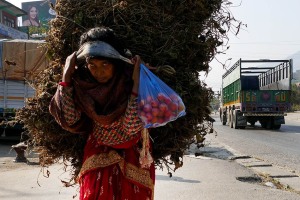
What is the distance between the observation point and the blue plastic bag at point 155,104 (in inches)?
85.7

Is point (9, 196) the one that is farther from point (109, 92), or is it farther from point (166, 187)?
point (109, 92)

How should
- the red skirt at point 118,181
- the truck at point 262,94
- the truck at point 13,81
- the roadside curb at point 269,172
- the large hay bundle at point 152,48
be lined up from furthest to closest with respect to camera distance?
the truck at point 262,94 → the truck at point 13,81 → the roadside curb at point 269,172 → the large hay bundle at point 152,48 → the red skirt at point 118,181

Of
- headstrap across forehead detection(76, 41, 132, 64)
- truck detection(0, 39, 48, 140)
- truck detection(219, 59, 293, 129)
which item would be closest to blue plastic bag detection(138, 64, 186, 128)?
headstrap across forehead detection(76, 41, 132, 64)

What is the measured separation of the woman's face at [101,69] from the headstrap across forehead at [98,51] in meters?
0.06

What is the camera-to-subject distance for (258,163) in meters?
7.79

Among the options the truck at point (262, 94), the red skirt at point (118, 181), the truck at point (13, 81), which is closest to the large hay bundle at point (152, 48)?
the red skirt at point (118, 181)

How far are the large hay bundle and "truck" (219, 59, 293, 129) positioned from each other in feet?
41.9

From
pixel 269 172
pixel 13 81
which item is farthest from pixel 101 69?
pixel 13 81

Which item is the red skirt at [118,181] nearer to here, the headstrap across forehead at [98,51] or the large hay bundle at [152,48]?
the large hay bundle at [152,48]

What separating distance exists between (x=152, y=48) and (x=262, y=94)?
50.5 ft

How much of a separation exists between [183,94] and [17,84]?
9437mm

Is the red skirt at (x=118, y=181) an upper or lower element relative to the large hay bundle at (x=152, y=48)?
lower

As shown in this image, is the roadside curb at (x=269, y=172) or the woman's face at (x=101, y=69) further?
the roadside curb at (x=269, y=172)

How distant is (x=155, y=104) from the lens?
2.18 m
